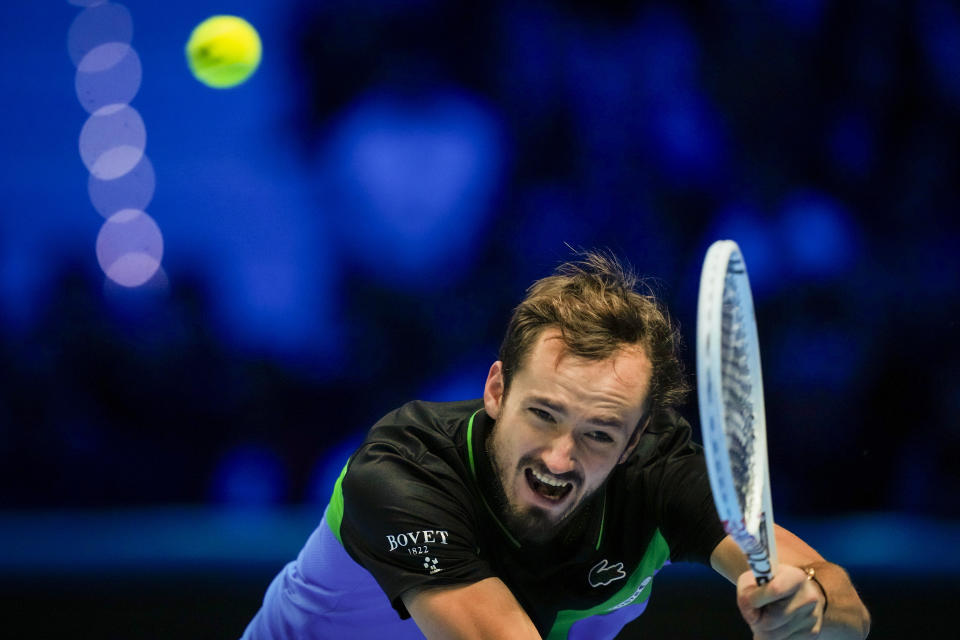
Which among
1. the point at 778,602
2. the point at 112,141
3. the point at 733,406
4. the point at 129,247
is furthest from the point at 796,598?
the point at 112,141

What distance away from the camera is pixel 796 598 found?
5.57ft

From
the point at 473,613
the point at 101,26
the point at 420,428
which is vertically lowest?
the point at 473,613

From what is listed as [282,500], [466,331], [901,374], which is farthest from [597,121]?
[282,500]

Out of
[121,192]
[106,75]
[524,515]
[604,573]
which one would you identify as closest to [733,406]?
[524,515]

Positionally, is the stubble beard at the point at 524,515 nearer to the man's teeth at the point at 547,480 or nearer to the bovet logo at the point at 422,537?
the man's teeth at the point at 547,480

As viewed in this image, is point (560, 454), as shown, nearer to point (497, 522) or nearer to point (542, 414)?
point (542, 414)

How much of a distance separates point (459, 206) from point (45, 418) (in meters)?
2.01

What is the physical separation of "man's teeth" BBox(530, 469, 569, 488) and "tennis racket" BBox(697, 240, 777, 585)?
1.20 feet

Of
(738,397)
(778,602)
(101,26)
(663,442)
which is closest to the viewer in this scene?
(778,602)

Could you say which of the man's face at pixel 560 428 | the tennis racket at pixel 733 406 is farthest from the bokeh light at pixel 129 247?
the tennis racket at pixel 733 406

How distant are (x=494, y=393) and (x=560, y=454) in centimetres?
27

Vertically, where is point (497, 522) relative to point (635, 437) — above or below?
below

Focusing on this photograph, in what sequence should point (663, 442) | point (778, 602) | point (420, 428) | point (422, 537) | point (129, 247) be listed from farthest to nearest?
1. point (129, 247)
2. point (663, 442)
3. point (420, 428)
4. point (422, 537)
5. point (778, 602)

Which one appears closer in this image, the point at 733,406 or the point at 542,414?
the point at 733,406
